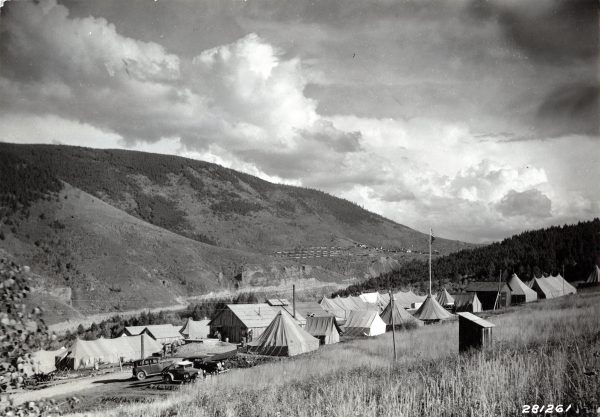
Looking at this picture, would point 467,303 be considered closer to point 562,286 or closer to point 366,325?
point 562,286

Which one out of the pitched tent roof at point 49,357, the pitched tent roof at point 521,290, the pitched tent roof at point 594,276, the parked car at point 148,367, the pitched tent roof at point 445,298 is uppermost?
the pitched tent roof at point 594,276

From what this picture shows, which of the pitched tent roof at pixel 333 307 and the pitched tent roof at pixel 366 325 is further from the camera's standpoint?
the pitched tent roof at pixel 333 307

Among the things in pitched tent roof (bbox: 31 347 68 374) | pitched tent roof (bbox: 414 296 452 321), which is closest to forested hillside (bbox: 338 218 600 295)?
pitched tent roof (bbox: 414 296 452 321)

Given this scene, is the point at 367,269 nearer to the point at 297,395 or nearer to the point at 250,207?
the point at 250,207

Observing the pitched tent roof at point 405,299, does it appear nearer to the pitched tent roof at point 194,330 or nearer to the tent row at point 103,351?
the pitched tent roof at point 194,330

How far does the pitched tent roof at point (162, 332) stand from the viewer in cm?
4341

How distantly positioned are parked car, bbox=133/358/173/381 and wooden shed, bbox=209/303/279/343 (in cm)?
1497

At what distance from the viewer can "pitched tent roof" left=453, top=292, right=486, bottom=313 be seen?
45547mm

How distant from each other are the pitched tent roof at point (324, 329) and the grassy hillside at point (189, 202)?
111854mm

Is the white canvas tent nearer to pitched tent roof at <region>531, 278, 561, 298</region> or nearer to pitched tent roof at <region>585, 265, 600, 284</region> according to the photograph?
pitched tent roof at <region>531, 278, 561, 298</region>

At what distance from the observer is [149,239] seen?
84250 mm

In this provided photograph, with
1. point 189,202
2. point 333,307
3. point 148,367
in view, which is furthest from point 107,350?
point 189,202

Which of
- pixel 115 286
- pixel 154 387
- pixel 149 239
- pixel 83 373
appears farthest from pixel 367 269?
pixel 154 387

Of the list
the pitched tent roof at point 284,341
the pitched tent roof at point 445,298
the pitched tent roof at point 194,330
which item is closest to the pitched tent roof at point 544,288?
the pitched tent roof at point 445,298
